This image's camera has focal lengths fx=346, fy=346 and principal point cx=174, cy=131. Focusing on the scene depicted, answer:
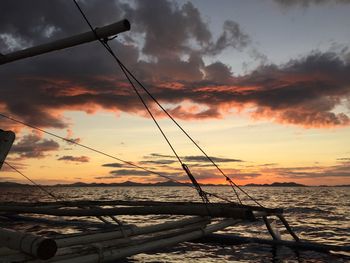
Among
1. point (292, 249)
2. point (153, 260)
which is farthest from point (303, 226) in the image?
point (153, 260)

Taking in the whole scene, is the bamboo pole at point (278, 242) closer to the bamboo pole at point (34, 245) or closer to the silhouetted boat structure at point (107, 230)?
the silhouetted boat structure at point (107, 230)

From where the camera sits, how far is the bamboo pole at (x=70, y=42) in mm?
9969

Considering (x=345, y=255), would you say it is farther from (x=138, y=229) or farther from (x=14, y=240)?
(x=14, y=240)

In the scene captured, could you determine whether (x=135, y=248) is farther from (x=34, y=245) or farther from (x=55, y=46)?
(x=55, y=46)

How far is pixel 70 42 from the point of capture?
1155cm

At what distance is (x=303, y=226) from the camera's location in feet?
100

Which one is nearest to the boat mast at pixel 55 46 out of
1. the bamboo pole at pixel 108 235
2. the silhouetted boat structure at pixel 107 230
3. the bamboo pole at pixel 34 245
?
the silhouetted boat structure at pixel 107 230

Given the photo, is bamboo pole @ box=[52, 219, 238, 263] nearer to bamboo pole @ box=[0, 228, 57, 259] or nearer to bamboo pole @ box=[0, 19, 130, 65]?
bamboo pole @ box=[0, 228, 57, 259]

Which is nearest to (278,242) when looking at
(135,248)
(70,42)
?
(135,248)

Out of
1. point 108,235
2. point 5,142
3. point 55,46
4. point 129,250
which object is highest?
point 55,46

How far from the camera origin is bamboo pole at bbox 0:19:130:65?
997cm

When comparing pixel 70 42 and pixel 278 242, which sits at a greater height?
pixel 70 42

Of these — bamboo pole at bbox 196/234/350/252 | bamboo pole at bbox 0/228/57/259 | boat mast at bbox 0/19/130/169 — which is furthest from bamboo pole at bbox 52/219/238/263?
bamboo pole at bbox 196/234/350/252

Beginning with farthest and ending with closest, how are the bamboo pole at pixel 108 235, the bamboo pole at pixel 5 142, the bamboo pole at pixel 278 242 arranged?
the bamboo pole at pixel 278 242, the bamboo pole at pixel 5 142, the bamboo pole at pixel 108 235
